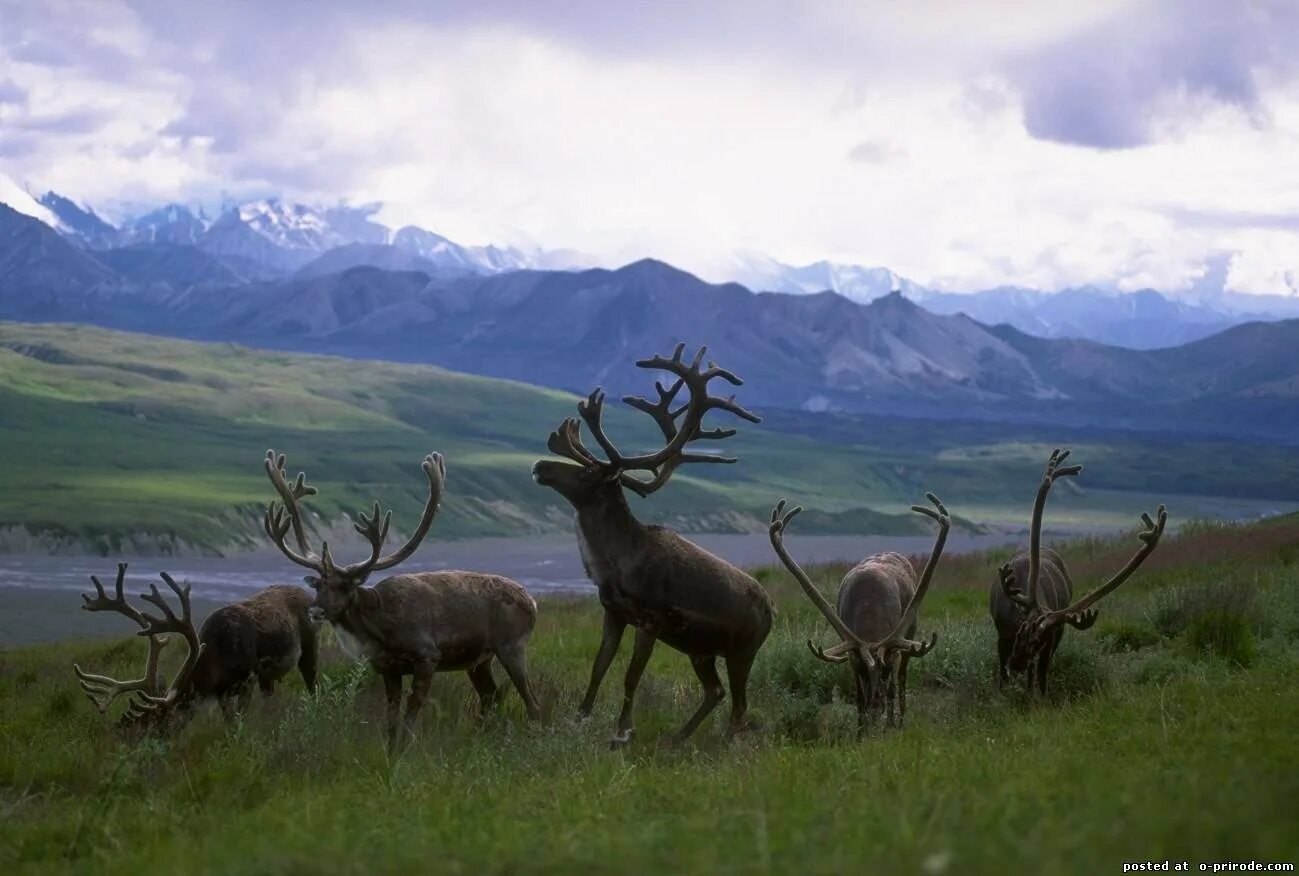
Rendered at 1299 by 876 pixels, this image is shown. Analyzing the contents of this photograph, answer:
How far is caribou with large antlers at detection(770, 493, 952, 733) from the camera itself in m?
12.6

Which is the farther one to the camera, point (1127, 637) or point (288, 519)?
point (1127, 637)

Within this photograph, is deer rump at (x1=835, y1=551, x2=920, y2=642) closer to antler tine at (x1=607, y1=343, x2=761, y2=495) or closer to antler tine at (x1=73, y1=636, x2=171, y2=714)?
antler tine at (x1=607, y1=343, x2=761, y2=495)

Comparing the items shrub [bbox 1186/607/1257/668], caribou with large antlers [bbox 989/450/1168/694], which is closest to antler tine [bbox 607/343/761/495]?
caribou with large antlers [bbox 989/450/1168/694]

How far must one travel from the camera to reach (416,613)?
43.0 ft

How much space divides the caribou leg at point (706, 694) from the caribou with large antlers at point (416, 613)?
1.66 metres

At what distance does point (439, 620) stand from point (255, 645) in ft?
7.59

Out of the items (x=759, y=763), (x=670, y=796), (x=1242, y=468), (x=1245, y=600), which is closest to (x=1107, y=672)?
(x=1245, y=600)

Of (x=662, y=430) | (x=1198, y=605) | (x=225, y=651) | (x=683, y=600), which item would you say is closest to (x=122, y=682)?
(x=225, y=651)

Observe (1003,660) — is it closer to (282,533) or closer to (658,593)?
(658,593)

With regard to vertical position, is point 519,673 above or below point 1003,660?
below

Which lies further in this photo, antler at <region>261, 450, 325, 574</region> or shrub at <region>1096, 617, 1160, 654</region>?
shrub at <region>1096, 617, 1160, 654</region>

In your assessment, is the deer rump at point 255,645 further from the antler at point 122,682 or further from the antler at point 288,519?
the antler at point 288,519

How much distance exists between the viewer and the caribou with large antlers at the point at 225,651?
13941mm

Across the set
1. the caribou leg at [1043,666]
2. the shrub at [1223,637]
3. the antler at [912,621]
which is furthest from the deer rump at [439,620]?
the shrub at [1223,637]
